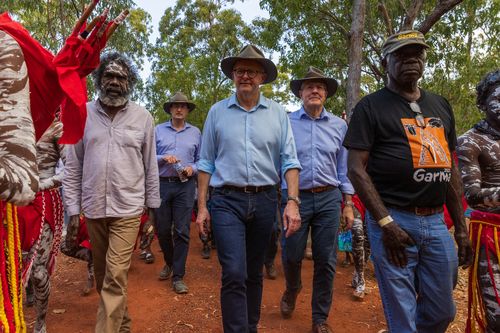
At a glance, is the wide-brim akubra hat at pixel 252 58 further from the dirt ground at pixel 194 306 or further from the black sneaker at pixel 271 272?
the black sneaker at pixel 271 272

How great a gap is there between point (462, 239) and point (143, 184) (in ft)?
8.64

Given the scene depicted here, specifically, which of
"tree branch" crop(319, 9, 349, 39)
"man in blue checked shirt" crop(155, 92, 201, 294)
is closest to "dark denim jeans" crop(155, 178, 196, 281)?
"man in blue checked shirt" crop(155, 92, 201, 294)

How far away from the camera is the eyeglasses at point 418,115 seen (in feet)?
9.55

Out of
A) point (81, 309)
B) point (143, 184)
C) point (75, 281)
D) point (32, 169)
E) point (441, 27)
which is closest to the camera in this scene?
point (32, 169)

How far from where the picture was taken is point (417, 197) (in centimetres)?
283

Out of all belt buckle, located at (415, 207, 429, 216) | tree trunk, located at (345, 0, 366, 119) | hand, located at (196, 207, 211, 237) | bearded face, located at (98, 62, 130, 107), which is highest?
tree trunk, located at (345, 0, 366, 119)

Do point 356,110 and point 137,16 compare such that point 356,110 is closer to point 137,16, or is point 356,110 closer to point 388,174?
point 388,174

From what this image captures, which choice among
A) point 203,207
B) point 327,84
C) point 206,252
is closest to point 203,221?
point 203,207

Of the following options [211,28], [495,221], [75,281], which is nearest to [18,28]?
[495,221]

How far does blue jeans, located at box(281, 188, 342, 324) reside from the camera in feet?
14.0

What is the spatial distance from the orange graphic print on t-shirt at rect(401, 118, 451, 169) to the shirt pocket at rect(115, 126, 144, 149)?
2.25m

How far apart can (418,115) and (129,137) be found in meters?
2.37

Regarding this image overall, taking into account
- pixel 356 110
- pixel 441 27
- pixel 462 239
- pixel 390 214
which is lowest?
pixel 462 239

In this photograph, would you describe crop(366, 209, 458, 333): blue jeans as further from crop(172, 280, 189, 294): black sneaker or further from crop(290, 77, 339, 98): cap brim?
crop(172, 280, 189, 294): black sneaker
